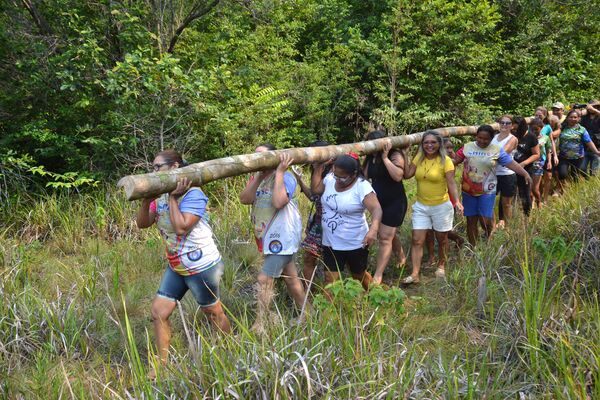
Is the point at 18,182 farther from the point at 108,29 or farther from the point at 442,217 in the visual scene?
the point at 442,217

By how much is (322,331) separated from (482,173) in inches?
155

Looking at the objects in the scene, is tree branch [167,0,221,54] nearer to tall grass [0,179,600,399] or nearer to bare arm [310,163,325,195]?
tall grass [0,179,600,399]

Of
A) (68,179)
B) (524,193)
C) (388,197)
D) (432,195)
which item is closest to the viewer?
(388,197)

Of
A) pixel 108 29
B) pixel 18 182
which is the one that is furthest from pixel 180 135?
pixel 18 182

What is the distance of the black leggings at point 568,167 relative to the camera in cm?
888

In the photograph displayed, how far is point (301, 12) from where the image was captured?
14.5m

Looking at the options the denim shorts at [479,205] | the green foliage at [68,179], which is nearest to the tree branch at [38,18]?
the green foliage at [68,179]

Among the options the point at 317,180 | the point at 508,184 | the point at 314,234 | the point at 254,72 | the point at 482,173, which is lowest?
the point at 314,234

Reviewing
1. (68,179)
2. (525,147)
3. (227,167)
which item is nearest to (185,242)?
(227,167)

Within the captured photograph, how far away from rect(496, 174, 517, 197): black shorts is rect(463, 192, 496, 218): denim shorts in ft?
2.00

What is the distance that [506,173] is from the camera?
22.8ft

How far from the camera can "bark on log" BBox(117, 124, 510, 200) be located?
3562mm

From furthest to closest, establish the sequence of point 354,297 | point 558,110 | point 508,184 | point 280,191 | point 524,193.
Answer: point 558,110 → point 524,193 → point 508,184 → point 280,191 → point 354,297

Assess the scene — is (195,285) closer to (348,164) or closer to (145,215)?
(145,215)
